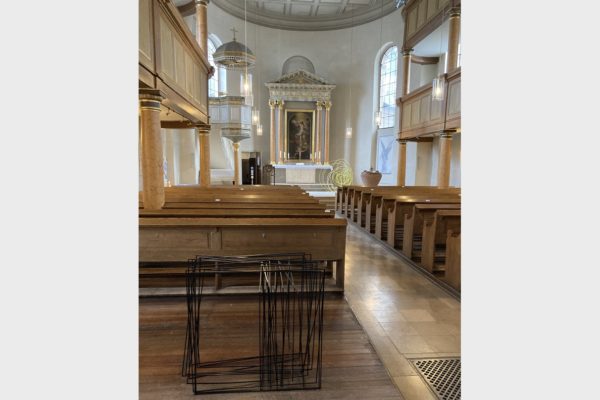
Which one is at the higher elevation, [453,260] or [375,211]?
[375,211]

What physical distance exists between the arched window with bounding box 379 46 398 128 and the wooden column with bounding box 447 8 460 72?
543 cm

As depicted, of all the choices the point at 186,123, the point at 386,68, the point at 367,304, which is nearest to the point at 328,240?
the point at 367,304

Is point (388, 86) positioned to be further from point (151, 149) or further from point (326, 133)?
point (151, 149)

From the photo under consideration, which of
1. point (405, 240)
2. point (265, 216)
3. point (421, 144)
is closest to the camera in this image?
point (265, 216)

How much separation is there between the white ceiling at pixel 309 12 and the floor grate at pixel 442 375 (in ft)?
45.8

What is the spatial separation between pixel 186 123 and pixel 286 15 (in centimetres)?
977

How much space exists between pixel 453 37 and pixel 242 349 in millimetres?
8661

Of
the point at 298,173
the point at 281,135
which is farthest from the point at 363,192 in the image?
the point at 281,135

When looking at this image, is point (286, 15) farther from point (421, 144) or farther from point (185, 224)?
point (185, 224)

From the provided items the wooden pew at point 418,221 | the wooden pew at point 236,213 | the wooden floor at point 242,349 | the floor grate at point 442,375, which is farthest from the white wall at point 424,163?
the floor grate at point 442,375

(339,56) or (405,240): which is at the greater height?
(339,56)

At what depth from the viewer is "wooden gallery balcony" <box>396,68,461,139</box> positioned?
7.75m

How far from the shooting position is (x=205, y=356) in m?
2.41

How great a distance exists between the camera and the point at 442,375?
2291 mm
